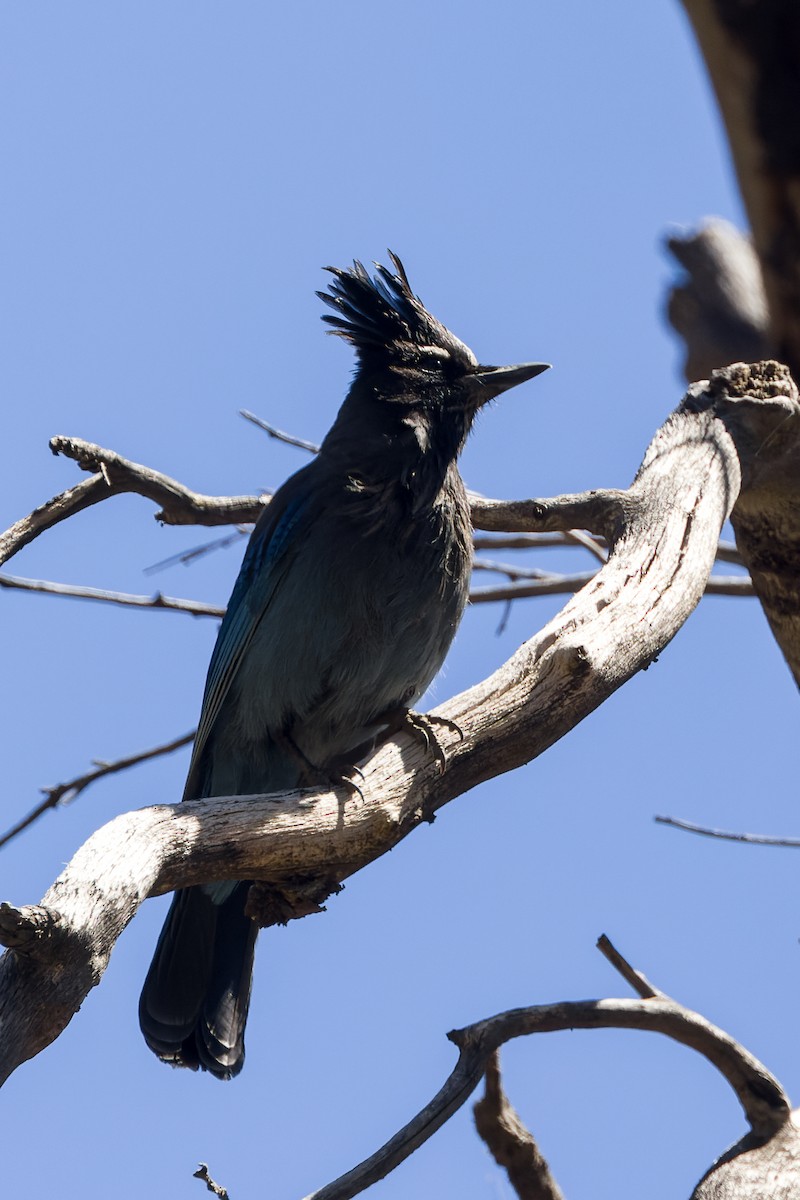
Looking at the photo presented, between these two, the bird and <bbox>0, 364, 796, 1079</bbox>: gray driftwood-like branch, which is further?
the bird

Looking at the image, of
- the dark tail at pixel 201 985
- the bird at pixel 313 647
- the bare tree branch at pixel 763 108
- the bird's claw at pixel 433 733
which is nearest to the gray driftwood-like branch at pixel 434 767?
the bird's claw at pixel 433 733

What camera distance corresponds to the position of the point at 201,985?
5027 mm

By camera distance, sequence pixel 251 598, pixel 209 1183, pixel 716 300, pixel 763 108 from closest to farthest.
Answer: pixel 763 108 < pixel 209 1183 < pixel 251 598 < pixel 716 300

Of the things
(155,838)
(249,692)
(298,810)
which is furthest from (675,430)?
(155,838)

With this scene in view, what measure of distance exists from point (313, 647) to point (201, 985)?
1.45 m

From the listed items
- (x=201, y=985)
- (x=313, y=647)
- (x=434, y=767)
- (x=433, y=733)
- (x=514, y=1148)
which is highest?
(x=313, y=647)

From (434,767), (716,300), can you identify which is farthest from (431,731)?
(716,300)

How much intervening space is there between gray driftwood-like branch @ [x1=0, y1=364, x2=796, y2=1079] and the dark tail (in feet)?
3.85

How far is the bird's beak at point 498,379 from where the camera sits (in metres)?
5.72

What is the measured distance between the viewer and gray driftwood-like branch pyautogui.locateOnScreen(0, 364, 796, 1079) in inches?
112

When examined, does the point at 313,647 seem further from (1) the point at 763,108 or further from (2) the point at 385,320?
(1) the point at 763,108

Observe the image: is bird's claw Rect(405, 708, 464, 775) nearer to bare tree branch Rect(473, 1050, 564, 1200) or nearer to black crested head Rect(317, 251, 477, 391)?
bare tree branch Rect(473, 1050, 564, 1200)

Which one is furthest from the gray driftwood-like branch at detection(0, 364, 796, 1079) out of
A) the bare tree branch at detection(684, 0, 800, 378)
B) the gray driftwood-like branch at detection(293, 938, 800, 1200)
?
the bare tree branch at detection(684, 0, 800, 378)

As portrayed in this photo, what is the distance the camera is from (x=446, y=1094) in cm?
411
